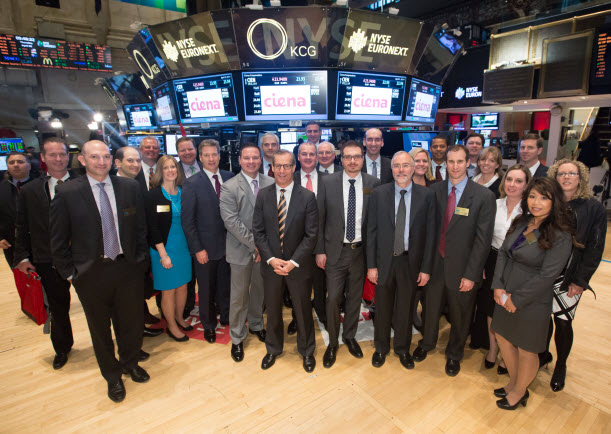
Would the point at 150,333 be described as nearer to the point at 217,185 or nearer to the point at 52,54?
the point at 217,185

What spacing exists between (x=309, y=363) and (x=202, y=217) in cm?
169

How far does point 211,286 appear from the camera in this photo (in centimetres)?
330

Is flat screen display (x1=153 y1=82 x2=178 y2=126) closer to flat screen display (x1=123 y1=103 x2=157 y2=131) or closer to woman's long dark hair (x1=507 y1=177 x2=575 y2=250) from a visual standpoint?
flat screen display (x1=123 y1=103 x2=157 y2=131)

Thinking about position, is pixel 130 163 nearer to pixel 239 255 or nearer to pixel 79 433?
pixel 239 255

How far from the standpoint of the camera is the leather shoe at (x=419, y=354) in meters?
3.03

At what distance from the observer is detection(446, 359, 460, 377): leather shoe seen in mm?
2840

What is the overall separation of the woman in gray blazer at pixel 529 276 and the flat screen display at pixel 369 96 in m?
3.21

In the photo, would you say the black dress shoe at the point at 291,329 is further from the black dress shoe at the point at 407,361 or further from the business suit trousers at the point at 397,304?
the black dress shoe at the point at 407,361

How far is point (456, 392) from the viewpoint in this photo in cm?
264

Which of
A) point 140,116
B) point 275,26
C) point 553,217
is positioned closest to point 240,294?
point 553,217

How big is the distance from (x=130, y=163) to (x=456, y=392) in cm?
379

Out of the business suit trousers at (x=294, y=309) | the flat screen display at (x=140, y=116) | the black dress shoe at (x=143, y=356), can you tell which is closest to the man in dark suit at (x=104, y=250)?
the black dress shoe at (x=143, y=356)

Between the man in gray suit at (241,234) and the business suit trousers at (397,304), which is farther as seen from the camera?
the man in gray suit at (241,234)

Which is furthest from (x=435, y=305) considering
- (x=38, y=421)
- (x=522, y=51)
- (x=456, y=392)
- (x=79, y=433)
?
(x=522, y=51)
